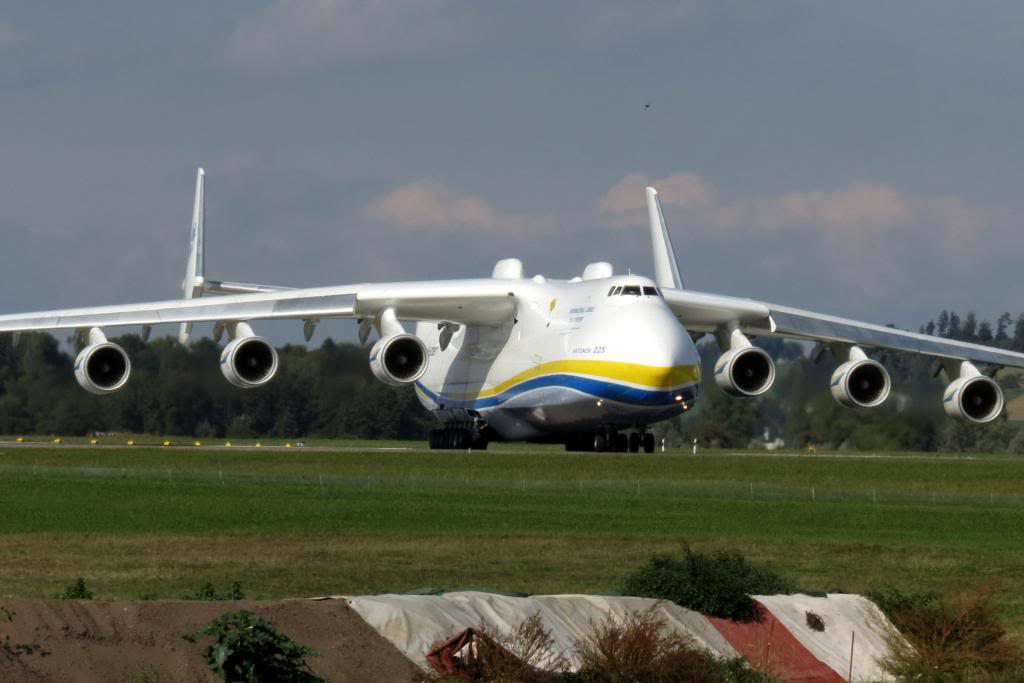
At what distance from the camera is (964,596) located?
43.4 feet

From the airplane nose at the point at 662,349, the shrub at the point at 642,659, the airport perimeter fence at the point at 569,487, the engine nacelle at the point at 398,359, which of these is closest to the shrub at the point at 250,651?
the shrub at the point at 642,659

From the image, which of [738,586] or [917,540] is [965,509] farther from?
[738,586]

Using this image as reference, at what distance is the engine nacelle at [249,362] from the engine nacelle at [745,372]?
975cm

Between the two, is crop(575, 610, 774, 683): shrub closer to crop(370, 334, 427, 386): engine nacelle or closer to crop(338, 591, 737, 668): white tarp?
crop(338, 591, 737, 668): white tarp

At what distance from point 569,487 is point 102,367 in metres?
15.1

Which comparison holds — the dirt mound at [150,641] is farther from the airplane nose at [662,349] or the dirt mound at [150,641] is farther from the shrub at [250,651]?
the airplane nose at [662,349]

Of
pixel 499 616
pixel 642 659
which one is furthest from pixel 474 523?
pixel 642 659

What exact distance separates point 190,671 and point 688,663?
10.0 feet

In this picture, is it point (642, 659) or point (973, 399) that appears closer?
point (642, 659)

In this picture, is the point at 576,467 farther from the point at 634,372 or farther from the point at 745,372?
the point at 745,372

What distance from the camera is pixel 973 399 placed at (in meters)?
39.0

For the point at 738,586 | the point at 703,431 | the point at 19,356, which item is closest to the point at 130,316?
the point at 19,356

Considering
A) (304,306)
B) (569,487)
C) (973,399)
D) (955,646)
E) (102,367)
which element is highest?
(304,306)

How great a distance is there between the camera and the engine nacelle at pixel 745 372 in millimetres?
38625
